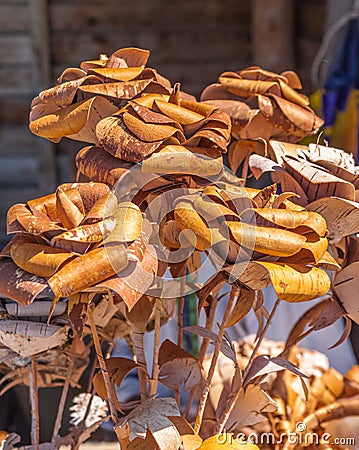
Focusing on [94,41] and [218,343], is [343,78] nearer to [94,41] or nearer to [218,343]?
[94,41]

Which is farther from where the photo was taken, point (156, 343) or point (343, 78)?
point (343, 78)

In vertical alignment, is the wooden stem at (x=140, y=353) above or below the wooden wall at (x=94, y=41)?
above

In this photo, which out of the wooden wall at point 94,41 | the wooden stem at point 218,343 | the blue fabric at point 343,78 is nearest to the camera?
the wooden stem at point 218,343

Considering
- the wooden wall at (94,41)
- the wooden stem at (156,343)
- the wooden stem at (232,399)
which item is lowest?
the wooden wall at (94,41)

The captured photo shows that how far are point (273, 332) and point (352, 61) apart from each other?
128cm

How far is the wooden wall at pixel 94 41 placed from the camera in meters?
3.20

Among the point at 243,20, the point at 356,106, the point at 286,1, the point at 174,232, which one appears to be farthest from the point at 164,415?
the point at 243,20

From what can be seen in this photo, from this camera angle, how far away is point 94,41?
324cm

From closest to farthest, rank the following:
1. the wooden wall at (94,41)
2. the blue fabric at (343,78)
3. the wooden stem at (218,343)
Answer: the wooden stem at (218,343), the blue fabric at (343,78), the wooden wall at (94,41)

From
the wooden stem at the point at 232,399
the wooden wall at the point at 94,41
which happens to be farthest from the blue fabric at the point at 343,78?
the wooden stem at the point at 232,399

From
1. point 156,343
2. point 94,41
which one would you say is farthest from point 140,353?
point 94,41

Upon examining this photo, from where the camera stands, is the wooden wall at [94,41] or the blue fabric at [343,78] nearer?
the blue fabric at [343,78]

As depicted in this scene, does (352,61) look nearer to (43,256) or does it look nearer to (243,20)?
(243,20)

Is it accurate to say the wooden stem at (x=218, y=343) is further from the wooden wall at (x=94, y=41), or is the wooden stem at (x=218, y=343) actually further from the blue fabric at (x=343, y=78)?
the wooden wall at (x=94, y=41)
